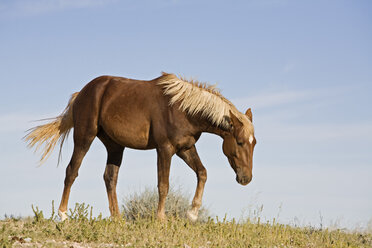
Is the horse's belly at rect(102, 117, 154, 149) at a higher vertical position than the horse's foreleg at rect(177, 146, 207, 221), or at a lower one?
higher

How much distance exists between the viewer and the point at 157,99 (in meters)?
9.34

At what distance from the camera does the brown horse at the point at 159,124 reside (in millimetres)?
9039

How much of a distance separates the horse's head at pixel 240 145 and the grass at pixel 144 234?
95cm

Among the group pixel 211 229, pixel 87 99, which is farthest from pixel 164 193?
pixel 87 99

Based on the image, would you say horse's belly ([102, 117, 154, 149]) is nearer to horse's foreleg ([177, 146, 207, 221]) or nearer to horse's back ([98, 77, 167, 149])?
horse's back ([98, 77, 167, 149])

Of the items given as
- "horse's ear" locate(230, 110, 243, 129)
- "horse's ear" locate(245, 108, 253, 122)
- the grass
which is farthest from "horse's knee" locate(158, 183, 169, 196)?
"horse's ear" locate(245, 108, 253, 122)

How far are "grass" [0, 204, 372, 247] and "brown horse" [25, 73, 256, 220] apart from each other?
832mm

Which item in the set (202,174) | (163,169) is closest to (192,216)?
(202,174)

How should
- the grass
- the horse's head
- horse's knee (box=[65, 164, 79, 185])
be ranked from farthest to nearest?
horse's knee (box=[65, 164, 79, 185]), the horse's head, the grass

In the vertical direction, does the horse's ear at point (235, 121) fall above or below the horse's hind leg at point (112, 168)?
above

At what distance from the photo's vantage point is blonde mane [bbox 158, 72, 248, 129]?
9.03m

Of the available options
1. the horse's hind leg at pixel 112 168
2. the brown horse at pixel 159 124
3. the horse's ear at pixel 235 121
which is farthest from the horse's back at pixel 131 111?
the horse's ear at pixel 235 121

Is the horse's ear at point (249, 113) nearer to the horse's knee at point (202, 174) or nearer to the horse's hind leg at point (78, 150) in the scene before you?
the horse's knee at point (202, 174)

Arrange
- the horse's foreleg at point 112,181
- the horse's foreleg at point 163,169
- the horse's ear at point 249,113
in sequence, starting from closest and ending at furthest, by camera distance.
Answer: the horse's foreleg at point 163,169 < the horse's ear at point 249,113 < the horse's foreleg at point 112,181
